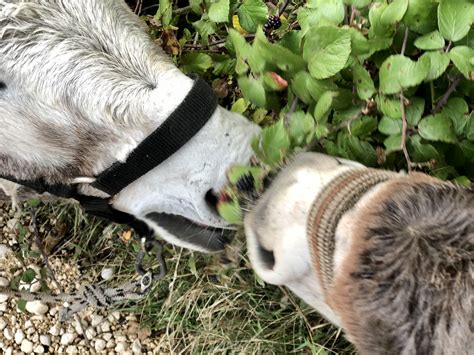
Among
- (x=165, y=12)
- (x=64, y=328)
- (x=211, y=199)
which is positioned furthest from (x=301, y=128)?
(x=64, y=328)

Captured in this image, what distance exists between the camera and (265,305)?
2711 millimetres

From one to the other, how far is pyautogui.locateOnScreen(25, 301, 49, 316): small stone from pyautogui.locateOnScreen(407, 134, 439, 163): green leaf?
2.18m

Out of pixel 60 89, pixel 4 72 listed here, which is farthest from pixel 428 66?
pixel 4 72

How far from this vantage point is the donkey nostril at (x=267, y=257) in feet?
4.35

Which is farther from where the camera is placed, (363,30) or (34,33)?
(363,30)

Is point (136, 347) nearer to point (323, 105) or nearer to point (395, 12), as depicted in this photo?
point (323, 105)

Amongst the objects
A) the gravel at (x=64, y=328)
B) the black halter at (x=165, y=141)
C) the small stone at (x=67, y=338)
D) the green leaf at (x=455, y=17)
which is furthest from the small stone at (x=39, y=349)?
the green leaf at (x=455, y=17)

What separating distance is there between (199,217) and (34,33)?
2.25 feet

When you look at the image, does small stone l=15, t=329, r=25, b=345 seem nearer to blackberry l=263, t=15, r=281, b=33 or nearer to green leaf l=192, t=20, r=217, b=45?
green leaf l=192, t=20, r=217, b=45

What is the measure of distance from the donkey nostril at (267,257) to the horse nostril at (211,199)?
301 millimetres

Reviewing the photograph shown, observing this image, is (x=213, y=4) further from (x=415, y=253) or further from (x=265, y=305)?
(x=265, y=305)

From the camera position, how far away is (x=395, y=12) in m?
1.48

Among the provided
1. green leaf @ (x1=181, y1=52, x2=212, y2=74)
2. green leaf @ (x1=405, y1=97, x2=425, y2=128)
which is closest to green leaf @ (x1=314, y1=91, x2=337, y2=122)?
green leaf @ (x1=405, y1=97, x2=425, y2=128)

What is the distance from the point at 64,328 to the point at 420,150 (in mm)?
2173
